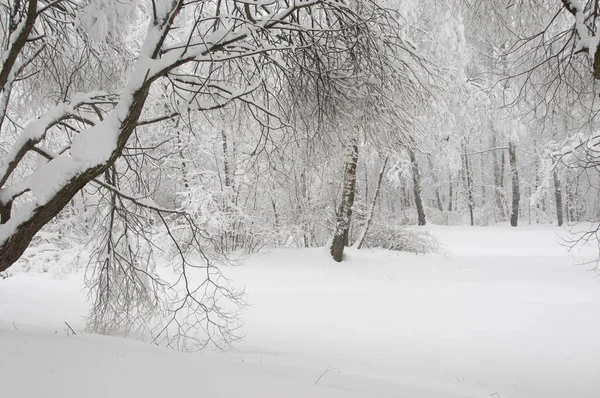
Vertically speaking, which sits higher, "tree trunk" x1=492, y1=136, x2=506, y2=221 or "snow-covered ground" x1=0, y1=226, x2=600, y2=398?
"tree trunk" x1=492, y1=136, x2=506, y2=221

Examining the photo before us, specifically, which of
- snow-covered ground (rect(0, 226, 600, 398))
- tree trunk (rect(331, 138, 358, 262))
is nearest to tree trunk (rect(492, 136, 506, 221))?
tree trunk (rect(331, 138, 358, 262))

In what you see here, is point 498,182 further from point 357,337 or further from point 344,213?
point 357,337

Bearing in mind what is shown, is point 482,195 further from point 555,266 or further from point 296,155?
point 296,155

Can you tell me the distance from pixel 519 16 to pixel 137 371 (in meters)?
4.53

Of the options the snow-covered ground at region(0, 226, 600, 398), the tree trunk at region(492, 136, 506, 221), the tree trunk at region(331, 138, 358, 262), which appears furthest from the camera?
the tree trunk at region(492, 136, 506, 221)

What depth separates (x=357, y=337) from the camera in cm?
496

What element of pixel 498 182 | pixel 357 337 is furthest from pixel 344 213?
pixel 498 182

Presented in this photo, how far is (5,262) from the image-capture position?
3.10 meters

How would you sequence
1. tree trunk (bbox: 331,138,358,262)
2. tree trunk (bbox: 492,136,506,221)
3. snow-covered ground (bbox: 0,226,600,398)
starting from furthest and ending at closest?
1. tree trunk (bbox: 492,136,506,221)
2. tree trunk (bbox: 331,138,358,262)
3. snow-covered ground (bbox: 0,226,600,398)

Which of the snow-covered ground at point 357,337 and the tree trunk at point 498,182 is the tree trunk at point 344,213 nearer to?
the snow-covered ground at point 357,337

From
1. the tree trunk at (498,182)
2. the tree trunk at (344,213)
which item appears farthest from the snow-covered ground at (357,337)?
the tree trunk at (498,182)

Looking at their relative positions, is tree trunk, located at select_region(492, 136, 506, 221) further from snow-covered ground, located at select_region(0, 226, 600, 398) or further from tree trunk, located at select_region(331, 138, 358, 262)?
snow-covered ground, located at select_region(0, 226, 600, 398)

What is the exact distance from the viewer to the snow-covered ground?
241 centimetres

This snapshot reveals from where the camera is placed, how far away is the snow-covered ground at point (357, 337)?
241 centimetres
